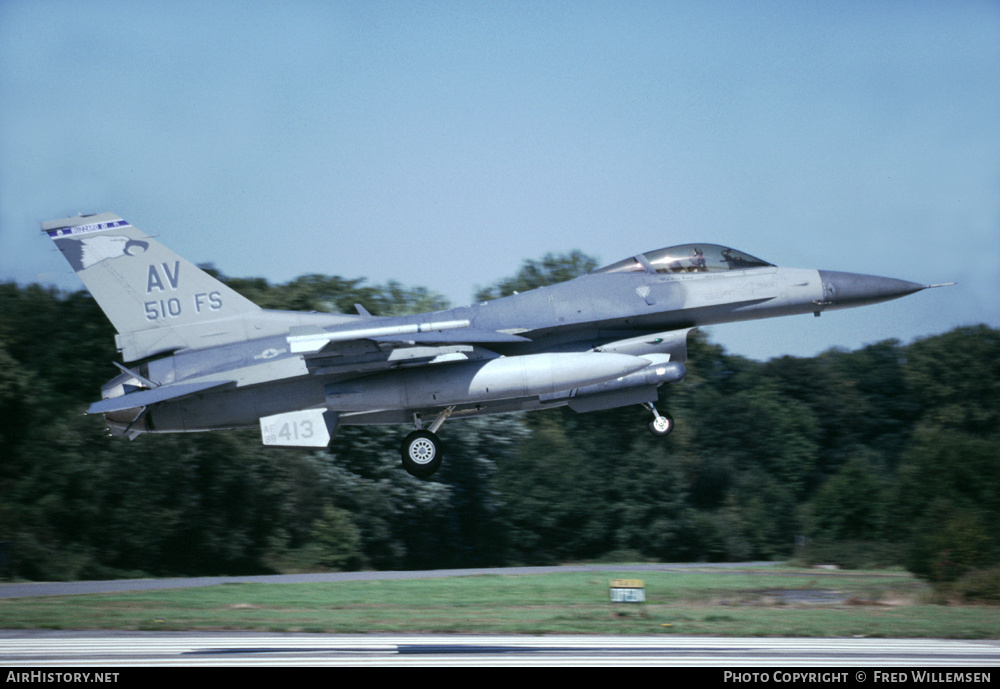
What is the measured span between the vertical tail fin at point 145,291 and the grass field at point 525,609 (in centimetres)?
568

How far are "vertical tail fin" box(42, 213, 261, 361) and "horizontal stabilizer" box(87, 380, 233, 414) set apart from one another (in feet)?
3.68

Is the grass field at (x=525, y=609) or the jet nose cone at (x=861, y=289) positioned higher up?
the jet nose cone at (x=861, y=289)

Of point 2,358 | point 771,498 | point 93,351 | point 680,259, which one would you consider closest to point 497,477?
point 771,498

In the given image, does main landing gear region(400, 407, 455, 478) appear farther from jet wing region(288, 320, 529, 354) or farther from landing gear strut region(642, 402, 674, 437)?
landing gear strut region(642, 402, 674, 437)

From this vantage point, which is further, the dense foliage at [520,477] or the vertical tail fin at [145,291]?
the dense foliage at [520,477]

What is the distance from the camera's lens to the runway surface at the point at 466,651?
14492 millimetres

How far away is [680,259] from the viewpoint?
1742cm

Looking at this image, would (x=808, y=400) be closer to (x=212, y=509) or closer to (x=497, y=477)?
(x=497, y=477)

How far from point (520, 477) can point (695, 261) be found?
30.6 m

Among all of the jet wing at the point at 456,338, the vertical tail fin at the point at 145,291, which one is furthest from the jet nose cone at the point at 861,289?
the vertical tail fin at the point at 145,291

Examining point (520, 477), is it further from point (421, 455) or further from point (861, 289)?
point (861, 289)

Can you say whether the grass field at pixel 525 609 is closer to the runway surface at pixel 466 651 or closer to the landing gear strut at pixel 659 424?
the runway surface at pixel 466 651

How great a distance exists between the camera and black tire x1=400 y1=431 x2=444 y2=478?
17.2 m

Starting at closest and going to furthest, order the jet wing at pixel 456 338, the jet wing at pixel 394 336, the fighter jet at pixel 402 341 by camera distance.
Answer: the jet wing at pixel 394 336 < the jet wing at pixel 456 338 < the fighter jet at pixel 402 341
